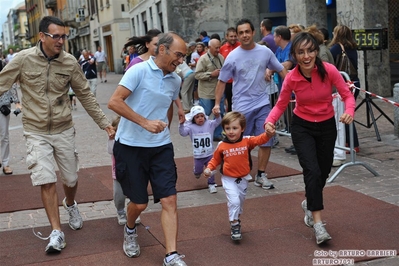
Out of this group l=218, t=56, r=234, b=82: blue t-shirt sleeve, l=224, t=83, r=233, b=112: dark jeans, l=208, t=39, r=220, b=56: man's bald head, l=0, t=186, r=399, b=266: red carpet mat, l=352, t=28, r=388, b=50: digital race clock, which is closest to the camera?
l=0, t=186, r=399, b=266: red carpet mat

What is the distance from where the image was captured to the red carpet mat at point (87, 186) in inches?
303

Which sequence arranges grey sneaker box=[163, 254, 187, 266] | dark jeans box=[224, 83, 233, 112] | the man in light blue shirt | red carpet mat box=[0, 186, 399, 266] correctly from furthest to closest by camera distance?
dark jeans box=[224, 83, 233, 112] → red carpet mat box=[0, 186, 399, 266] → the man in light blue shirt → grey sneaker box=[163, 254, 187, 266]

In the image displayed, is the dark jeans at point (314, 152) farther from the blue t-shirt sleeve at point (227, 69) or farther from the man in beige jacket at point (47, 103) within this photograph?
the blue t-shirt sleeve at point (227, 69)

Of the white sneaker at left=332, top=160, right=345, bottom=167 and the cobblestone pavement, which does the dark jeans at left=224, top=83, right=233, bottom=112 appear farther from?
the white sneaker at left=332, top=160, right=345, bottom=167

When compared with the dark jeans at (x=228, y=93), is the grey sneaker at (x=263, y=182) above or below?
below

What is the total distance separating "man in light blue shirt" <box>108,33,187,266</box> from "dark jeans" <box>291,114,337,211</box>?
119cm

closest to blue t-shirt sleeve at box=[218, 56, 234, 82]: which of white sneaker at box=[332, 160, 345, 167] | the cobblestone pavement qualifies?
the cobblestone pavement

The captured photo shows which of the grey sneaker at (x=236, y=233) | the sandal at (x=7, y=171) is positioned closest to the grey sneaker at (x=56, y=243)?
the grey sneaker at (x=236, y=233)

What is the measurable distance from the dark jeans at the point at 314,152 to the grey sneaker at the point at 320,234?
15cm

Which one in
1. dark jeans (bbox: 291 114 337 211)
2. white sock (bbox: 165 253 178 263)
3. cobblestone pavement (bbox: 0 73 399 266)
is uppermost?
dark jeans (bbox: 291 114 337 211)

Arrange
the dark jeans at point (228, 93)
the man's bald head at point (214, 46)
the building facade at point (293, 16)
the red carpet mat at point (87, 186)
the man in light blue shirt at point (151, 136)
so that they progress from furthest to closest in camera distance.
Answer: the building facade at point (293, 16) < the dark jeans at point (228, 93) < the man's bald head at point (214, 46) < the red carpet mat at point (87, 186) < the man in light blue shirt at point (151, 136)

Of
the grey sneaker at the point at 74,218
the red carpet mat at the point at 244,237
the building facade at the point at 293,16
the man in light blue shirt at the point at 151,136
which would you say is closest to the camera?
the man in light blue shirt at the point at 151,136

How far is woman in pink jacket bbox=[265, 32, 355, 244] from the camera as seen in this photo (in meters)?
5.49

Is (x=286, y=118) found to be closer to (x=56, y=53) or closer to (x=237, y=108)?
(x=237, y=108)
